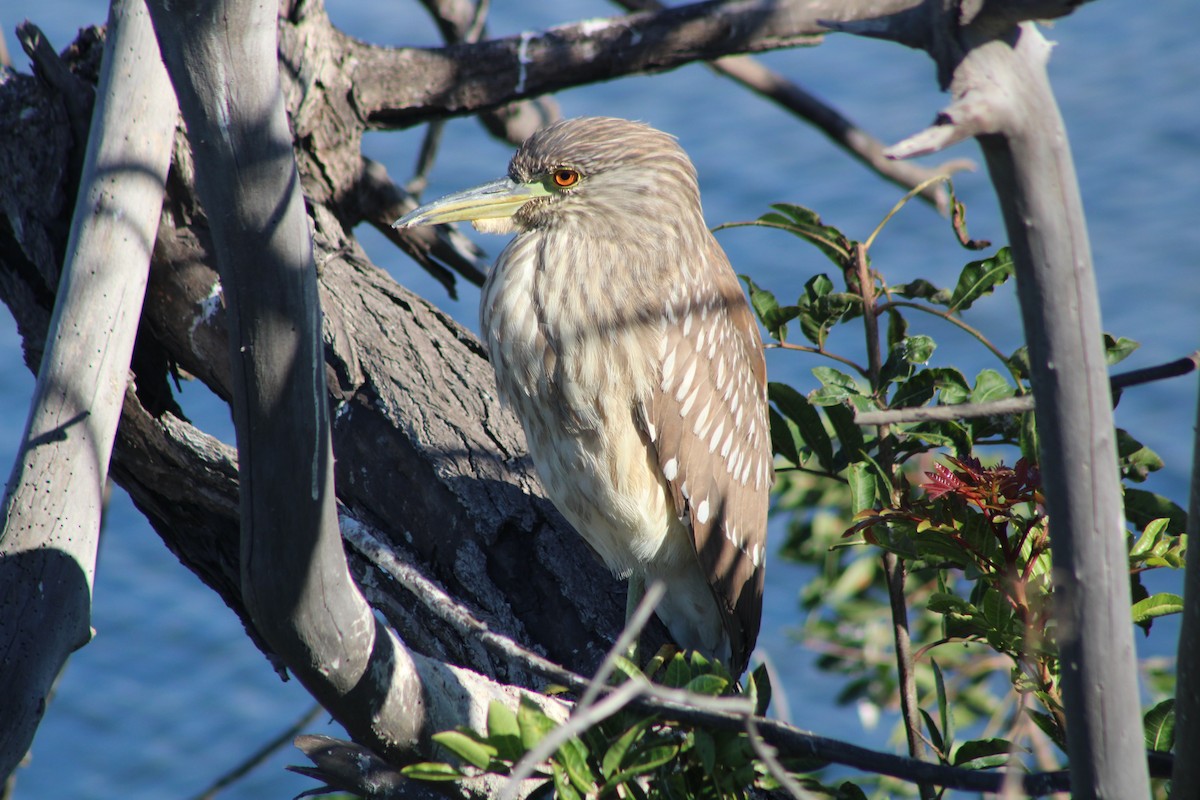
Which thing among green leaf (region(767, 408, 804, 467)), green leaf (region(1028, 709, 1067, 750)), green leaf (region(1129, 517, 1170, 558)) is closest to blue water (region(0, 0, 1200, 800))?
green leaf (region(767, 408, 804, 467))

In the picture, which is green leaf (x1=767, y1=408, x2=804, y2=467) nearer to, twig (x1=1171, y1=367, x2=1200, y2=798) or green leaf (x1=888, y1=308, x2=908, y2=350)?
green leaf (x1=888, y1=308, x2=908, y2=350)

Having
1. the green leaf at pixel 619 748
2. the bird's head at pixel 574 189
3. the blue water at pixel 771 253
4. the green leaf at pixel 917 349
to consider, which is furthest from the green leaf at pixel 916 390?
the blue water at pixel 771 253

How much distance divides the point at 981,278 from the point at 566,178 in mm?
1079

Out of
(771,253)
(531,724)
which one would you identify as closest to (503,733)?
(531,724)

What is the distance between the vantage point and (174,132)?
2830mm

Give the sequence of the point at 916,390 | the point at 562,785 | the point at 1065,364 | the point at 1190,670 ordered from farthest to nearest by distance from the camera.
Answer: the point at 916,390, the point at 562,785, the point at 1190,670, the point at 1065,364

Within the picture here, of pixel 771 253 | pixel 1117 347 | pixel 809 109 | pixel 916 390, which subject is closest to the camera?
pixel 1117 347

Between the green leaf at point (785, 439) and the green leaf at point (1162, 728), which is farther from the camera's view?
the green leaf at point (785, 439)

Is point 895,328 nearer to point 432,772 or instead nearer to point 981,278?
point 981,278

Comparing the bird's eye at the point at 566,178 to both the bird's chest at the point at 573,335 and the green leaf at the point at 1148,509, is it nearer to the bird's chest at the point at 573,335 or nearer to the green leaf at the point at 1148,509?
the bird's chest at the point at 573,335

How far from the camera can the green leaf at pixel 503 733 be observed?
171cm

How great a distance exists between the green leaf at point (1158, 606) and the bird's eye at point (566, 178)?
1.64m

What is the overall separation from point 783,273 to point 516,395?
4.81 metres

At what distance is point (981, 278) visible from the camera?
241cm
